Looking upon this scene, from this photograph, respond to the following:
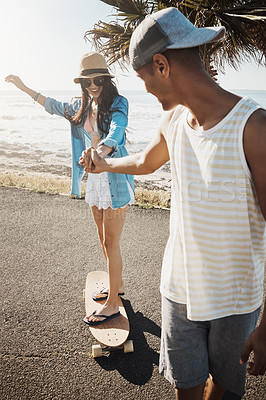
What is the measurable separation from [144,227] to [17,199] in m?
2.98

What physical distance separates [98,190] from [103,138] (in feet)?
1.45

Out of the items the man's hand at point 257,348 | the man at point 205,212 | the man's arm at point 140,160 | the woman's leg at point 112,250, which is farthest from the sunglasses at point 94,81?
the man's hand at point 257,348

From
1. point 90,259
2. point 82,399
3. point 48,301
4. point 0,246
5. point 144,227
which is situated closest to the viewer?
point 82,399

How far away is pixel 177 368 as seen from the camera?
1.55 meters

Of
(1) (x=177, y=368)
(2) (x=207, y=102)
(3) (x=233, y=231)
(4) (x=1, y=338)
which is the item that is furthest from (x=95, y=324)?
(2) (x=207, y=102)

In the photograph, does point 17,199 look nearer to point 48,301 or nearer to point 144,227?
point 144,227

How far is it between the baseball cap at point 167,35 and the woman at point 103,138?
1130 millimetres

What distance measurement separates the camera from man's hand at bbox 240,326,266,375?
1.29 metres

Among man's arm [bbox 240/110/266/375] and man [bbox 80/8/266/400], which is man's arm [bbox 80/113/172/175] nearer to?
man [bbox 80/8/266/400]

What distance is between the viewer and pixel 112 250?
278cm

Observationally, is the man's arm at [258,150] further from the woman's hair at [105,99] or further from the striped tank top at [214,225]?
the woman's hair at [105,99]

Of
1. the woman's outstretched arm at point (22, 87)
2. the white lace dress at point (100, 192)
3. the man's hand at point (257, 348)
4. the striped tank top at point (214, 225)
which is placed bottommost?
the man's hand at point (257, 348)

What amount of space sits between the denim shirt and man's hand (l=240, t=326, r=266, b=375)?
1497mm

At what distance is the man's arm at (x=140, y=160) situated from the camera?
1658mm
